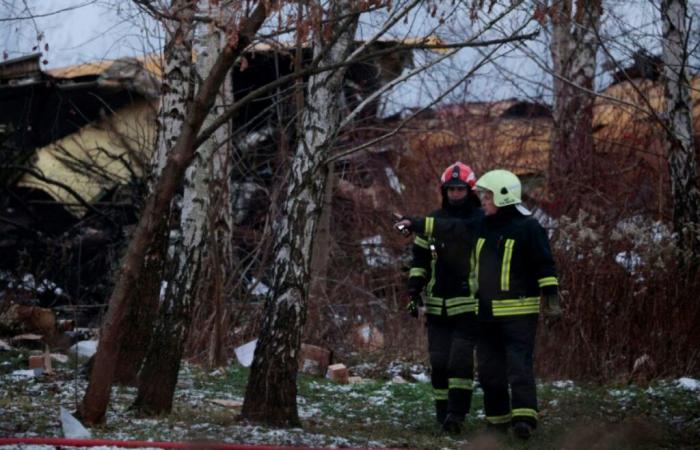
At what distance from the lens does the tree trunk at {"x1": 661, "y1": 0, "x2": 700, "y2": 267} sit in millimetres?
11750

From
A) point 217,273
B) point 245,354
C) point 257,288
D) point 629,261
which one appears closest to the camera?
point 217,273

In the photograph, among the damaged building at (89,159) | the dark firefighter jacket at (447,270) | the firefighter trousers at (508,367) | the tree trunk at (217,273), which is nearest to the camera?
the firefighter trousers at (508,367)

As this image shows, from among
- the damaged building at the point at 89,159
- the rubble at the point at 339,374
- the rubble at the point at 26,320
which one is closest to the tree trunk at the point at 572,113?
the damaged building at the point at 89,159

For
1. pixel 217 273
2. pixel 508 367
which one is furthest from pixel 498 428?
pixel 217 273

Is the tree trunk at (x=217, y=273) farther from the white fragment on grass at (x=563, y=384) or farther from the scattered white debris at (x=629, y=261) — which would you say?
the scattered white debris at (x=629, y=261)

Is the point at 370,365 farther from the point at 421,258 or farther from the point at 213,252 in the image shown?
the point at 421,258

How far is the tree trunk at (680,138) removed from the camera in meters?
11.8

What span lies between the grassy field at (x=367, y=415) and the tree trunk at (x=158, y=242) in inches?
18.4

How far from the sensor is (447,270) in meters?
8.71

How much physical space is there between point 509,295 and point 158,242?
329 cm

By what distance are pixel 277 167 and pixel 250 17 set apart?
10523 millimetres

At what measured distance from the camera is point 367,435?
7762 mm

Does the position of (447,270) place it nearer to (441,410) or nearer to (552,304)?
(552,304)

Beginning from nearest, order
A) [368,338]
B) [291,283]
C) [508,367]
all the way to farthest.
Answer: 1. [291,283]
2. [508,367]
3. [368,338]
